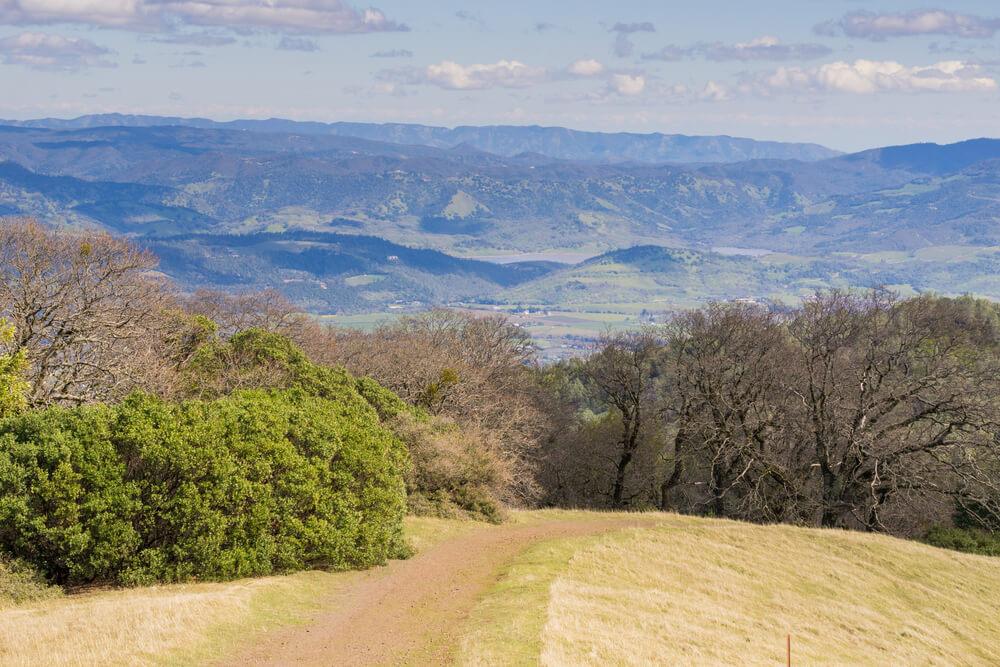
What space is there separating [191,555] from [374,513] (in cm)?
601

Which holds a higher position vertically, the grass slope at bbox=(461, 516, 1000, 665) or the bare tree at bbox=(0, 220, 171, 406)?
the bare tree at bbox=(0, 220, 171, 406)

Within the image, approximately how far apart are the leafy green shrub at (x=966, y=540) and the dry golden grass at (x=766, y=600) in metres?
3.95

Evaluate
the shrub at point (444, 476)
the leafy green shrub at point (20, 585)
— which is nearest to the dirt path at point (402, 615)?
the leafy green shrub at point (20, 585)

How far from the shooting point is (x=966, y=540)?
40.8 metres

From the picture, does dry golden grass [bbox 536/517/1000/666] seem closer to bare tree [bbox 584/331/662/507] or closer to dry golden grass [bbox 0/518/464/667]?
dry golden grass [bbox 0/518/464/667]

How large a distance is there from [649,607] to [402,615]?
6192mm

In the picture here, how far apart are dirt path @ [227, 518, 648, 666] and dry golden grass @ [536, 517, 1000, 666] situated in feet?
7.77

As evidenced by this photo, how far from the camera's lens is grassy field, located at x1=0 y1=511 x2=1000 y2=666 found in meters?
18.6

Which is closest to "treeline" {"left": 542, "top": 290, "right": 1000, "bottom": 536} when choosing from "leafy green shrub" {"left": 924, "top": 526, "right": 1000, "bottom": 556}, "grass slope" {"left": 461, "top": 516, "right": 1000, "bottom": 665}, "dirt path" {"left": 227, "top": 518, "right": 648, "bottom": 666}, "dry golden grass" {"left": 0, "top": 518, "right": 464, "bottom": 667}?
"leafy green shrub" {"left": 924, "top": 526, "right": 1000, "bottom": 556}

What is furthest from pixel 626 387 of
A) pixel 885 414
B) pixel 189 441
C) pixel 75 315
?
pixel 189 441

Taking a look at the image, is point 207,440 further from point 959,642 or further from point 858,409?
point 858,409

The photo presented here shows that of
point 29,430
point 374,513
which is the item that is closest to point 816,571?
point 374,513

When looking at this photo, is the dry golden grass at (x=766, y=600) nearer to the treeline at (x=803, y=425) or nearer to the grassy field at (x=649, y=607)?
the grassy field at (x=649, y=607)

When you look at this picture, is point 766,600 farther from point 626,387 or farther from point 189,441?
point 626,387
